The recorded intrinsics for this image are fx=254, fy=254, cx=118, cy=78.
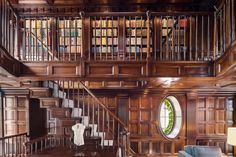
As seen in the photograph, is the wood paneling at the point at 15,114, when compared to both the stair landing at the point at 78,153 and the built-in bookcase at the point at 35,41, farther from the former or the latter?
the stair landing at the point at 78,153

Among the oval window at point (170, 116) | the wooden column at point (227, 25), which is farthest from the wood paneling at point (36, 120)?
the wooden column at point (227, 25)

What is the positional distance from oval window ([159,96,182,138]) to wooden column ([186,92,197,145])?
30cm

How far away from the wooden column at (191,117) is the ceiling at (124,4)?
95.9 inches

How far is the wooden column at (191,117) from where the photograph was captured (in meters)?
7.21

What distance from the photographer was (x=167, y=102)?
7.88 metres

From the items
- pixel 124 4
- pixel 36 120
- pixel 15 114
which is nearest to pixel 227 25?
pixel 124 4

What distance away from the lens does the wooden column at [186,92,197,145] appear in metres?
7.21

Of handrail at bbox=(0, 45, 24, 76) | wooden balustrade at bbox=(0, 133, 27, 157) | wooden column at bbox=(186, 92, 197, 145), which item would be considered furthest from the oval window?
handrail at bbox=(0, 45, 24, 76)

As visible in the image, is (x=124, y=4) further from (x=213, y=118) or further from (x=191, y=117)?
(x=213, y=118)

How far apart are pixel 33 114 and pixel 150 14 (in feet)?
14.7

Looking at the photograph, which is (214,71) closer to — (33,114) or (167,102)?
(167,102)

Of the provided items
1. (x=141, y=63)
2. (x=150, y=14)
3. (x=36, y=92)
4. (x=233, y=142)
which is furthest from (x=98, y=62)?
(x=233, y=142)

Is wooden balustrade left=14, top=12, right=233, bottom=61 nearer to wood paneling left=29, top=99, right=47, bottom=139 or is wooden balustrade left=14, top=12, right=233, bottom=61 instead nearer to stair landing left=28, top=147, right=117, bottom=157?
wood paneling left=29, top=99, right=47, bottom=139

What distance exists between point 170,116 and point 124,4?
11.9ft
